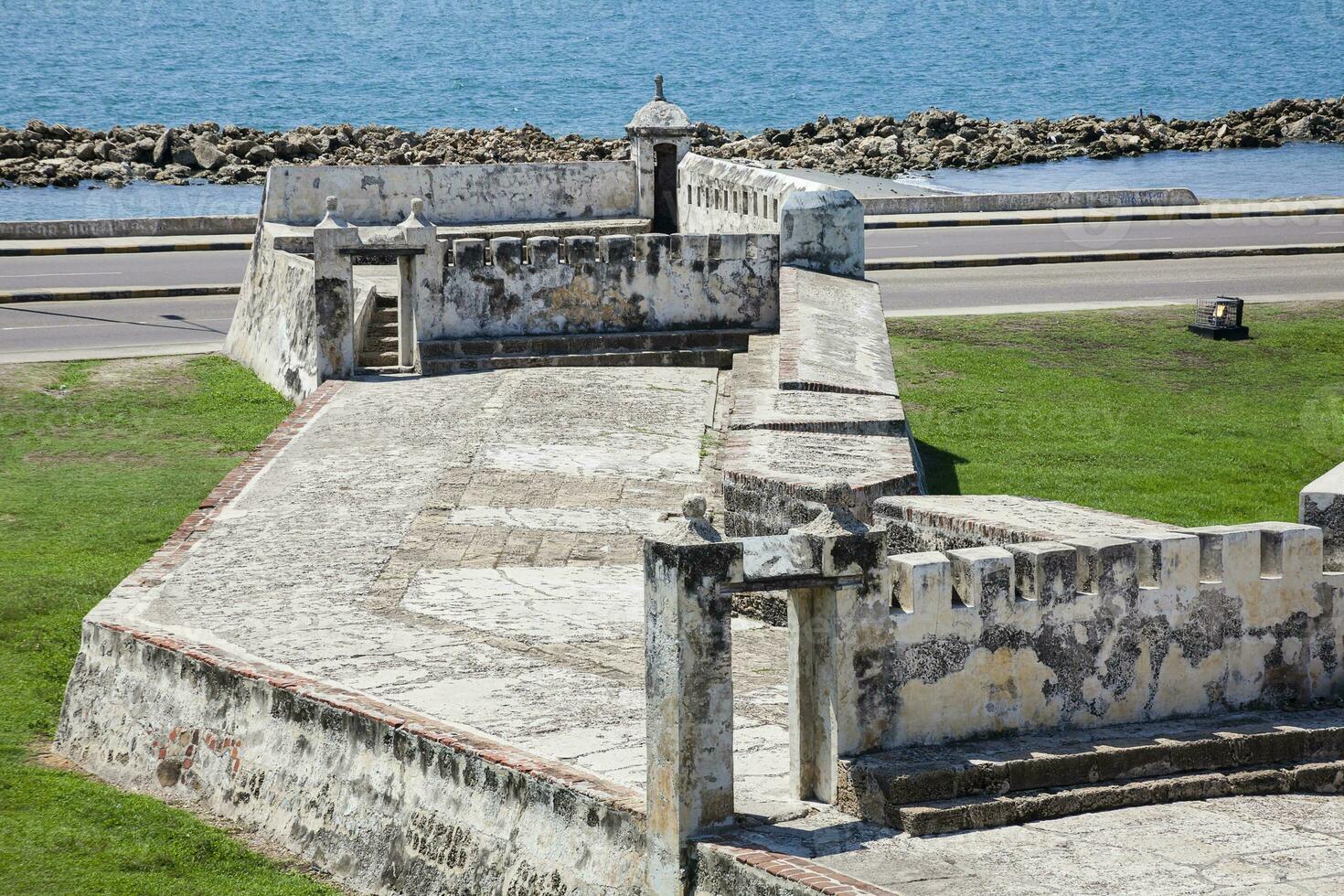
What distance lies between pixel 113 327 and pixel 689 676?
21.6 metres

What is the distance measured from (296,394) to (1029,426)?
31.0 ft

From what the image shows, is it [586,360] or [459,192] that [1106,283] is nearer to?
[459,192]

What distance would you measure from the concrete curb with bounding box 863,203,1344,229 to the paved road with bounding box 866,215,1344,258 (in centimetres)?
14

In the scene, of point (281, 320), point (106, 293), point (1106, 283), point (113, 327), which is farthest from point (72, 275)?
point (1106, 283)

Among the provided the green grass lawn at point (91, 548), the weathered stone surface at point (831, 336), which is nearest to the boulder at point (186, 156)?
the green grass lawn at point (91, 548)

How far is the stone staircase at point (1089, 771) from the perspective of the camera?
9414 millimetres

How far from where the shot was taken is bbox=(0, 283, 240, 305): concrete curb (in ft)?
101

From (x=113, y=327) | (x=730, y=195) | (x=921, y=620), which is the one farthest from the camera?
(x=113, y=327)

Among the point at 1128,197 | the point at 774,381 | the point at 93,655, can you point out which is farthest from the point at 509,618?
the point at 1128,197

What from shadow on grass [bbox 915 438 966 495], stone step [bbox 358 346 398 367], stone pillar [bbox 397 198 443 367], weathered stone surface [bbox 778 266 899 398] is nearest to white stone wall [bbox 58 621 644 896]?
weathered stone surface [bbox 778 266 899 398]

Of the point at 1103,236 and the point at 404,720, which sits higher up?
the point at 1103,236

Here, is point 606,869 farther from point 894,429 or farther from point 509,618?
point 894,429

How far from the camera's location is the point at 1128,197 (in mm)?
41500

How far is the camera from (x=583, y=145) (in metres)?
58.9
